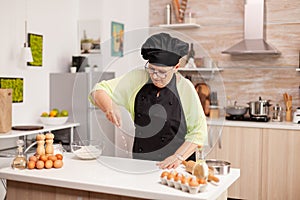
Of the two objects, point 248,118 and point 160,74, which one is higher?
point 160,74

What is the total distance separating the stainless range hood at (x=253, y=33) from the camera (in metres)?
4.34

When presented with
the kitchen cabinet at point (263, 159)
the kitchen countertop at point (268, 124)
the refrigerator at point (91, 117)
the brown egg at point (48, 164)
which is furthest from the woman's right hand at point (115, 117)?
the kitchen cabinet at point (263, 159)

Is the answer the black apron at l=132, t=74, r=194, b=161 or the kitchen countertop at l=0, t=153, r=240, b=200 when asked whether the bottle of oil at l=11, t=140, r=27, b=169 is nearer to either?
the kitchen countertop at l=0, t=153, r=240, b=200

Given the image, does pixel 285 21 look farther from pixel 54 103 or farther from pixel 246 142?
pixel 54 103

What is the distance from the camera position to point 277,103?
14.8 feet

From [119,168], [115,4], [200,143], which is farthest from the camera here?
[115,4]

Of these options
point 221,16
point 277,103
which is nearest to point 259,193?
point 277,103

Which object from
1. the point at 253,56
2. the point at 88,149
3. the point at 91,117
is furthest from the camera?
the point at 253,56

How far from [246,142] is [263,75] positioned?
2.82ft

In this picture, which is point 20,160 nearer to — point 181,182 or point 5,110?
point 181,182

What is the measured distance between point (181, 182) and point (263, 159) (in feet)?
7.88

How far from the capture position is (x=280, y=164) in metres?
4.01

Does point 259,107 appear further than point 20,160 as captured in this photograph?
Yes

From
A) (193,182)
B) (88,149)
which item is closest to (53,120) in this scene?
(88,149)
